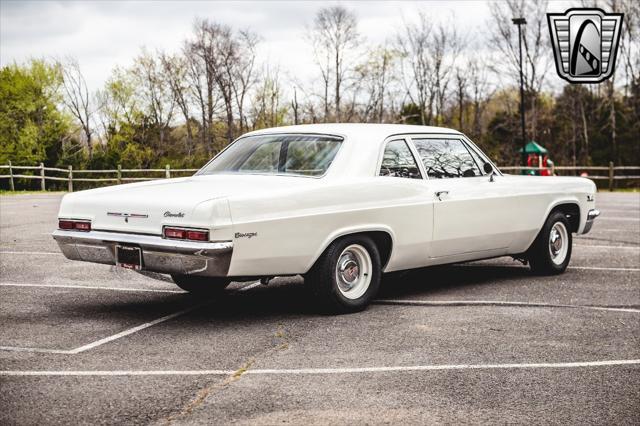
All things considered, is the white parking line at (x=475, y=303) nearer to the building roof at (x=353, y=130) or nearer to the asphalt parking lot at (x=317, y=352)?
the asphalt parking lot at (x=317, y=352)

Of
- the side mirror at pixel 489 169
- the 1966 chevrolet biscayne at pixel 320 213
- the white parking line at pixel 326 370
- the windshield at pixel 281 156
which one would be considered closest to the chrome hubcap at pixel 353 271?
the 1966 chevrolet biscayne at pixel 320 213

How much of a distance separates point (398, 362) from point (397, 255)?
6.79ft

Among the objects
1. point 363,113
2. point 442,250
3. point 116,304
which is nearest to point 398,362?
point 442,250

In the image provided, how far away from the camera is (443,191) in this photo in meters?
7.43

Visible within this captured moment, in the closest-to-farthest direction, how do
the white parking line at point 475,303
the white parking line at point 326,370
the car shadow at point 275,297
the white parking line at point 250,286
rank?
the white parking line at point 326,370, the car shadow at point 275,297, the white parking line at point 475,303, the white parking line at point 250,286

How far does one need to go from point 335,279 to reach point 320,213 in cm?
55

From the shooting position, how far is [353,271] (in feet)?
22.3

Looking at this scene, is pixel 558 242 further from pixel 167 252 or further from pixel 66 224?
pixel 66 224

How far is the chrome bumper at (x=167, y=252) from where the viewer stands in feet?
18.7

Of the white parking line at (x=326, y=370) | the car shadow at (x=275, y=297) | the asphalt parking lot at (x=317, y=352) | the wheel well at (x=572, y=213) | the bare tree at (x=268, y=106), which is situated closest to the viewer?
the asphalt parking lot at (x=317, y=352)

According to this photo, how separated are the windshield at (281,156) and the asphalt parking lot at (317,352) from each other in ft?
3.85

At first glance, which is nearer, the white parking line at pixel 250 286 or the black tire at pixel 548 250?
the white parking line at pixel 250 286

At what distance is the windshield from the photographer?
22.3ft

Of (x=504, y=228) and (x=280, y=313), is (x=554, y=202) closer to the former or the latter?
(x=504, y=228)
